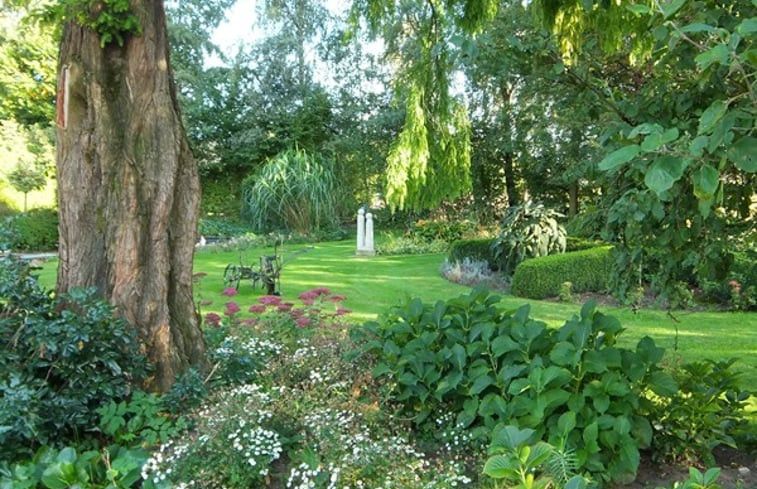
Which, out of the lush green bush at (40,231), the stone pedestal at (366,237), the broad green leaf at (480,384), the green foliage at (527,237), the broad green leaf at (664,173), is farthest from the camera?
the lush green bush at (40,231)

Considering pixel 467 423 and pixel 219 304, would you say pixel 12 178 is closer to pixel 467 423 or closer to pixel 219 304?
pixel 219 304

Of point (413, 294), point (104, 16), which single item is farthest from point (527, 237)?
point (104, 16)

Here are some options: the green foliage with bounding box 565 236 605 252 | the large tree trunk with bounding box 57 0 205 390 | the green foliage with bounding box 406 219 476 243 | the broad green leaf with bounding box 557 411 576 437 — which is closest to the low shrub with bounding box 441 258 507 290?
the green foliage with bounding box 565 236 605 252

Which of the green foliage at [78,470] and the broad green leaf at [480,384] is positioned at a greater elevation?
the broad green leaf at [480,384]

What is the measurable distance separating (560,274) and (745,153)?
6.67 metres

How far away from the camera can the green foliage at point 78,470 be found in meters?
2.03

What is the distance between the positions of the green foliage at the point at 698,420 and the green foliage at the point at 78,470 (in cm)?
217

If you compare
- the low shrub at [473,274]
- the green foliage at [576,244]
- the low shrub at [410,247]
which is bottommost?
the low shrub at [473,274]

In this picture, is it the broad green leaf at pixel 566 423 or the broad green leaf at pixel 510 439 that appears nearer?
the broad green leaf at pixel 510 439

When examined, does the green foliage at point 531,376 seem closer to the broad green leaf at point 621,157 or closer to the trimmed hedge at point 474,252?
the broad green leaf at point 621,157

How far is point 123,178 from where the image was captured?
109 inches

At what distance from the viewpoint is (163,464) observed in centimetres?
215

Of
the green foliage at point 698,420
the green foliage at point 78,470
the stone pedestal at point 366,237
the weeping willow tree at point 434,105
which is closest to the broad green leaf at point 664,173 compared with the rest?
the green foliage at point 698,420

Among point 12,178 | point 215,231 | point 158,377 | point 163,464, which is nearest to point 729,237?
point 163,464
